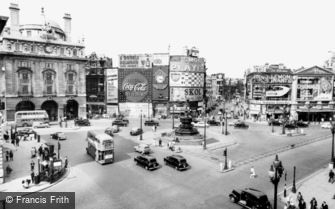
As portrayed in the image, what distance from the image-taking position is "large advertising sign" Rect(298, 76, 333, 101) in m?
66.5

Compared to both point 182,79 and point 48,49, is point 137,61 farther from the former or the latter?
point 48,49

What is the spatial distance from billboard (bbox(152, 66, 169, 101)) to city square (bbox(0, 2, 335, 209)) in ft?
0.90

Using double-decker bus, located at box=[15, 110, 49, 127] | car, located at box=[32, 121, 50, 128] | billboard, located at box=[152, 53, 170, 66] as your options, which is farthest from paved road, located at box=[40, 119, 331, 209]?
billboard, located at box=[152, 53, 170, 66]

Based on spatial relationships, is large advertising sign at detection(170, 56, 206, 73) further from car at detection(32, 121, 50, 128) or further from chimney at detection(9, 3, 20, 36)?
chimney at detection(9, 3, 20, 36)

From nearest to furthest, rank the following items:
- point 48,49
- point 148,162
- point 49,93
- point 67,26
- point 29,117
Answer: point 148,162 → point 29,117 → point 48,49 → point 49,93 → point 67,26

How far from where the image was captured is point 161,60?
72688 millimetres

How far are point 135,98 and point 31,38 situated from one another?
1136 inches

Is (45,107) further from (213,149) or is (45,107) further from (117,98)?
(213,149)

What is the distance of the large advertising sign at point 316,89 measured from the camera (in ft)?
218

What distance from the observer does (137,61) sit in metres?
73.3

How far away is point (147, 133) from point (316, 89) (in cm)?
4551

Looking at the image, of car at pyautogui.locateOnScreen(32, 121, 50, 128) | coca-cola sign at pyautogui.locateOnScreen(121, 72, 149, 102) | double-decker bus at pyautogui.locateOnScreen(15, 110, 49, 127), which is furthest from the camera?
coca-cola sign at pyautogui.locateOnScreen(121, 72, 149, 102)

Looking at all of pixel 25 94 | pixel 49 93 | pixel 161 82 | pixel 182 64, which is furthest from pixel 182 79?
pixel 25 94

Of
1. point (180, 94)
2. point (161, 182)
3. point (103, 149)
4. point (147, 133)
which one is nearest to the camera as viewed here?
point (161, 182)
